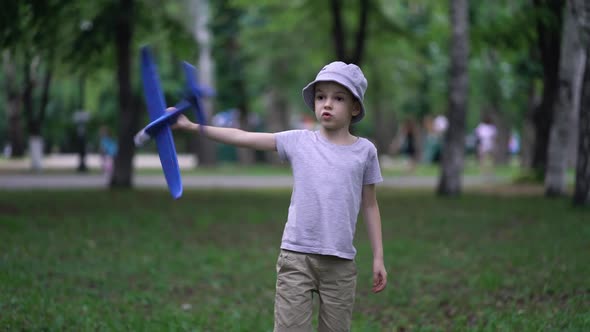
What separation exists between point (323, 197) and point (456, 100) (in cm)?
1429

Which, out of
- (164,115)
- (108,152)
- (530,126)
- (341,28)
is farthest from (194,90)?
(530,126)

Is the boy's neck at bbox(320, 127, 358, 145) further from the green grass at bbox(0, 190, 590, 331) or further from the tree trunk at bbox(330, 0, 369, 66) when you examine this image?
the tree trunk at bbox(330, 0, 369, 66)

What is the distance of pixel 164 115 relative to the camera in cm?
405

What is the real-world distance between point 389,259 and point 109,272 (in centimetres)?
319

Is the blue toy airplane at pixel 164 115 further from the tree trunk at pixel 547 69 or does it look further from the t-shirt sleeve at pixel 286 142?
the tree trunk at pixel 547 69

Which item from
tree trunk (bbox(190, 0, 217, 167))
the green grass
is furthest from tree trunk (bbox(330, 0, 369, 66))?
tree trunk (bbox(190, 0, 217, 167))

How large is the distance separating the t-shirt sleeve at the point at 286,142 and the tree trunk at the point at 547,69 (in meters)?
→ 14.4

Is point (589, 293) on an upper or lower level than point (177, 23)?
lower

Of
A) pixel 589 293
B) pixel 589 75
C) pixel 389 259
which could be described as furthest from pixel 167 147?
pixel 589 75

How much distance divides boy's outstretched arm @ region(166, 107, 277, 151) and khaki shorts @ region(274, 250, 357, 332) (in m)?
0.57

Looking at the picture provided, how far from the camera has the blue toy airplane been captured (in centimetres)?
406

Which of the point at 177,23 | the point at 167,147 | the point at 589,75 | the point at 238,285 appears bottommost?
the point at 238,285

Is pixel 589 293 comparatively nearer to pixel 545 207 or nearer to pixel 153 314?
pixel 153 314

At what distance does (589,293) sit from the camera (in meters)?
6.89
